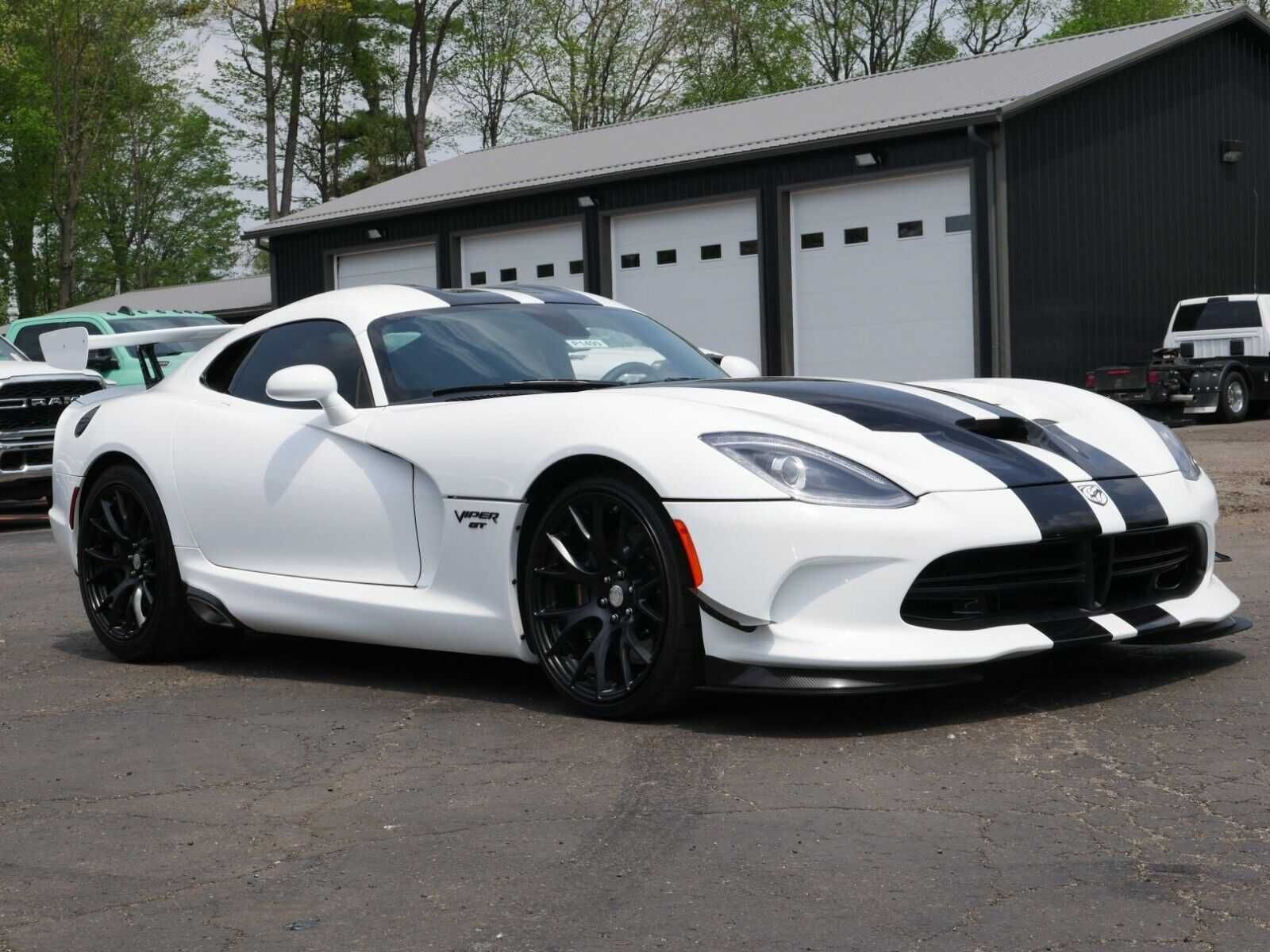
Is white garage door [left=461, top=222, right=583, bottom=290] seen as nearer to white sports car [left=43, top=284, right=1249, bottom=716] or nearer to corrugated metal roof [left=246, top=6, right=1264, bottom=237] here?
corrugated metal roof [left=246, top=6, right=1264, bottom=237]

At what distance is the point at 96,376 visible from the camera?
14133 mm

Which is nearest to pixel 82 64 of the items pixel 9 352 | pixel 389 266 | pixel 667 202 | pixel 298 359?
pixel 389 266

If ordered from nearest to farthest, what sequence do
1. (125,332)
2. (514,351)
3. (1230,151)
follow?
1. (514,351)
2. (125,332)
3. (1230,151)

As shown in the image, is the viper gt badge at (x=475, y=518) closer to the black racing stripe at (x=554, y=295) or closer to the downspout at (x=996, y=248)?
the black racing stripe at (x=554, y=295)

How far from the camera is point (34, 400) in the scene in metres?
13.6

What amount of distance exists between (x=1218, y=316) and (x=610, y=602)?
19.2 m

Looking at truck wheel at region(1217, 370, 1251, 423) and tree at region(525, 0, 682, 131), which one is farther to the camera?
tree at region(525, 0, 682, 131)

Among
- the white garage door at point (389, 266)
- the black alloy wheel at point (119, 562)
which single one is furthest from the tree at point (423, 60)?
the black alloy wheel at point (119, 562)

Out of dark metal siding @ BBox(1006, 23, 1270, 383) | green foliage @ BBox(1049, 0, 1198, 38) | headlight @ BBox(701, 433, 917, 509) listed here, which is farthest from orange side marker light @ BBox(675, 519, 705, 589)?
green foliage @ BBox(1049, 0, 1198, 38)

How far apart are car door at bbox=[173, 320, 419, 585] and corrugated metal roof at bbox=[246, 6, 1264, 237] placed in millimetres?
16047

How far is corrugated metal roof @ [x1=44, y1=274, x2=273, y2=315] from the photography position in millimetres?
46906

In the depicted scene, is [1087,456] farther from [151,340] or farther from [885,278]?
[885,278]

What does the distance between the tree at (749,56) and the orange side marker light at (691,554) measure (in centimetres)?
5218

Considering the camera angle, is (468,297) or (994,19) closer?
(468,297)
